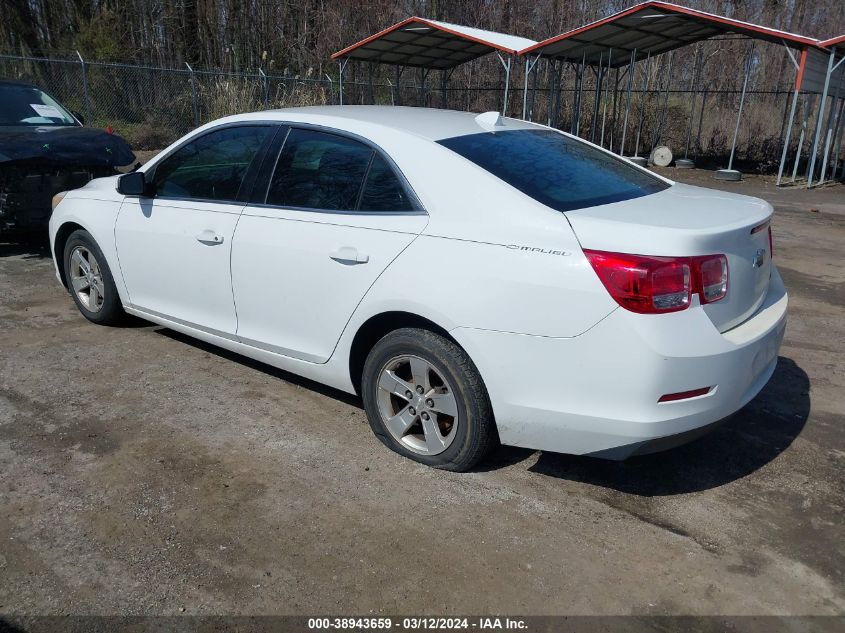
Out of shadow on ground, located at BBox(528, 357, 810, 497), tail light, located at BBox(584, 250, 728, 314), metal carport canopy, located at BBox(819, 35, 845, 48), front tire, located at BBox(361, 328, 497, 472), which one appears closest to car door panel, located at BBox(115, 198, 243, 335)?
front tire, located at BBox(361, 328, 497, 472)

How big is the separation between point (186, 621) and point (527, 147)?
2702 millimetres

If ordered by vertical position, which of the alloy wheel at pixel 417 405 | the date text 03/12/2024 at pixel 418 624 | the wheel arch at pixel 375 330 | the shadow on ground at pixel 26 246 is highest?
the wheel arch at pixel 375 330

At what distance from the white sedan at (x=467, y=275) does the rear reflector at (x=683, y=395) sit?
0.4 inches

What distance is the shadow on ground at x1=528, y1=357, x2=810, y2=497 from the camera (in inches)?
136

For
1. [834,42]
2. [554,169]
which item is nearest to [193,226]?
[554,169]

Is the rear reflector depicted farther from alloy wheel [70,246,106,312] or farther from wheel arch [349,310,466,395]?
alloy wheel [70,246,106,312]

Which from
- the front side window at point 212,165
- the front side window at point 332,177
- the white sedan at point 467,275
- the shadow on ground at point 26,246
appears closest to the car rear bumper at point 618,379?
the white sedan at point 467,275

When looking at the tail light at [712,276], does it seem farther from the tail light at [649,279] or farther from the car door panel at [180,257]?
the car door panel at [180,257]

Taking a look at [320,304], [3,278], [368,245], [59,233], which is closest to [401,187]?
[368,245]

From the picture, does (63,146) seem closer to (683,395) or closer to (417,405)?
(417,405)

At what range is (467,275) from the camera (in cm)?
310

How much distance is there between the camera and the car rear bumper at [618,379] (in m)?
2.79

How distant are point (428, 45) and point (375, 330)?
1743cm

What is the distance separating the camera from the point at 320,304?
12.1 feet
